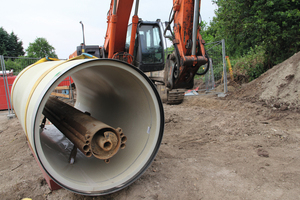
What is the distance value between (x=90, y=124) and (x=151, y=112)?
2.53ft

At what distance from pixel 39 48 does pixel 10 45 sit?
6304 millimetres

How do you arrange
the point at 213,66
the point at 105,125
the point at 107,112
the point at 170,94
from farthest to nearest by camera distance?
1. the point at 213,66
2. the point at 170,94
3. the point at 107,112
4. the point at 105,125

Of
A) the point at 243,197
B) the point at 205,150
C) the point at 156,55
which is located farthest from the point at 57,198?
the point at 156,55

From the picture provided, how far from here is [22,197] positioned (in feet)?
8.25

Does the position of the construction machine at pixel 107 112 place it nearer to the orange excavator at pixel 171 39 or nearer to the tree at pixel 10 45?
the orange excavator at pixel 171 39

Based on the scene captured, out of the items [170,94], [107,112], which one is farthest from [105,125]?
[170,94]

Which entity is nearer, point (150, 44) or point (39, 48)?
point (150, 44)

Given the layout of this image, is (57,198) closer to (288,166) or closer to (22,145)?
(22,145)

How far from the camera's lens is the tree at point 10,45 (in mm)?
43469

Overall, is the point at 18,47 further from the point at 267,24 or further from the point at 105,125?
the point at 105,125

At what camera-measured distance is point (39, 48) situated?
4547 cm

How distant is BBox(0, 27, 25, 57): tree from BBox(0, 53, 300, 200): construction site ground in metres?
46.8

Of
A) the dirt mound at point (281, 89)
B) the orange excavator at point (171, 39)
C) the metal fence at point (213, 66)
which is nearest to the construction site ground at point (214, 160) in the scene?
the dirt mound at point (281, 89)

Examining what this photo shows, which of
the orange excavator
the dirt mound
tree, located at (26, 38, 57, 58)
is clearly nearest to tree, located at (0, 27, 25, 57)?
tree, located at (26, 38, 57, 58)
